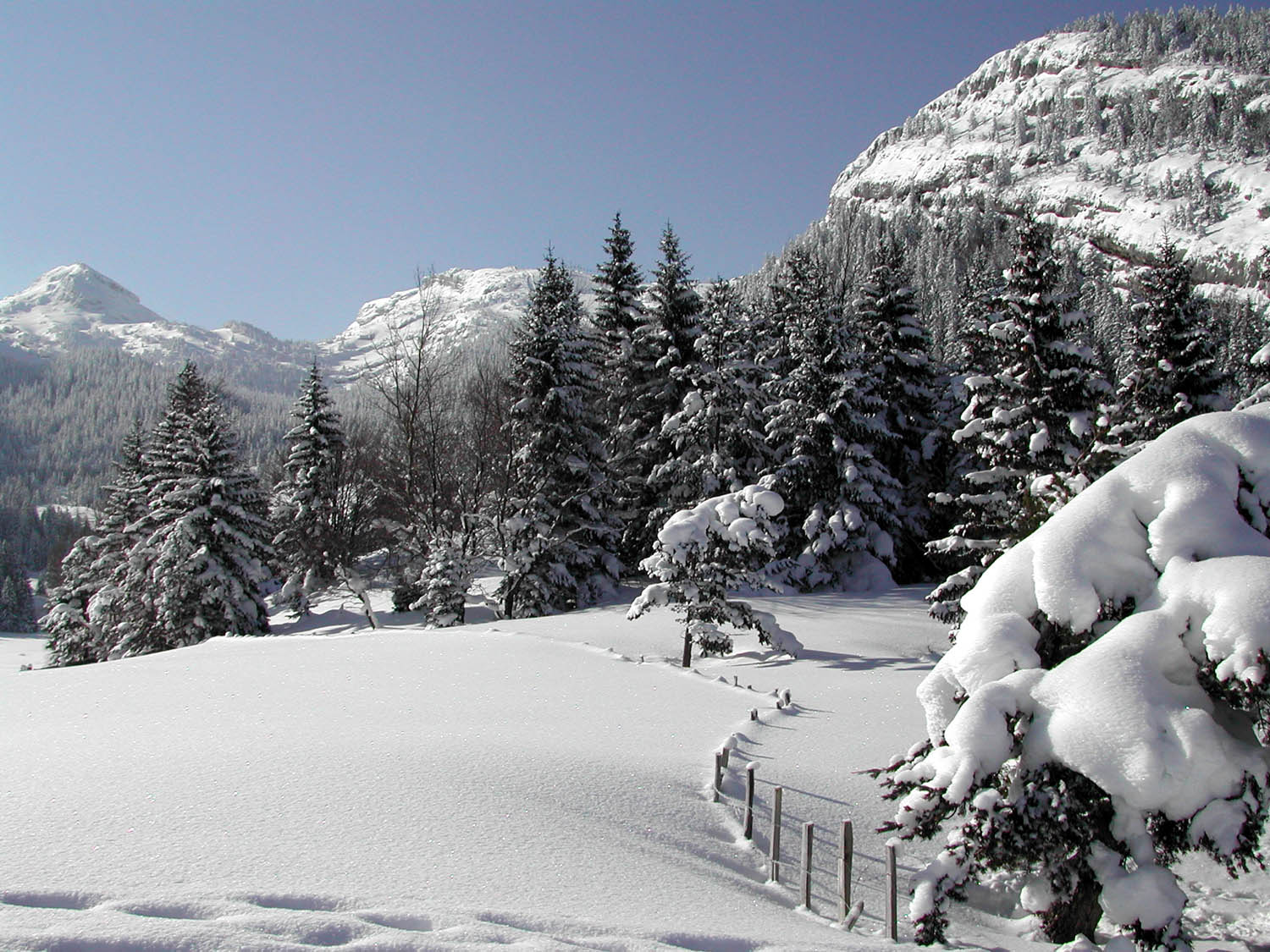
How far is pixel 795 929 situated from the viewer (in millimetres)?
6324

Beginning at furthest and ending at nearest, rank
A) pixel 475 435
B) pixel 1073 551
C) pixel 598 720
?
Answer: 1. pixel 475 435
2. pixel 598 720
3. pixel 1073 551

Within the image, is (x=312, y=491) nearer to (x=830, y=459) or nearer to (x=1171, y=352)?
(x=830, y=459)

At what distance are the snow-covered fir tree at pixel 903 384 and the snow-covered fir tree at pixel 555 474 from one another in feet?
37.9

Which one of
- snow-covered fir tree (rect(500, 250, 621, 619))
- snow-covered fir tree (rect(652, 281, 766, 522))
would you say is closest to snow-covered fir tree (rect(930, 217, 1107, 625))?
snow-covered fir tree (rect(652, 281, 766, 522))

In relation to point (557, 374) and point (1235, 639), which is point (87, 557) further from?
point (1235, 639)

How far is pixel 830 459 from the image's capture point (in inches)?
1063

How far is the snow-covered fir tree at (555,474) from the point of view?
25688 mm

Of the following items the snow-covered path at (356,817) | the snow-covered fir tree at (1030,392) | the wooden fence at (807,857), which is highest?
the snow-covered fir tree at (1030,392)

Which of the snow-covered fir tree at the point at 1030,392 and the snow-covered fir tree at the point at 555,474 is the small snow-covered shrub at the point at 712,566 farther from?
the snow-covered fir tree at the point at 555,474

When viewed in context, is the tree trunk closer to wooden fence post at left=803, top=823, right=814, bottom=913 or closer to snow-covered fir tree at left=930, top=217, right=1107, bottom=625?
wooden fence post at left=803, top=823, right=814, bottom=913

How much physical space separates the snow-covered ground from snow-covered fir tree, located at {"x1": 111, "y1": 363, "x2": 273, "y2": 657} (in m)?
11.7

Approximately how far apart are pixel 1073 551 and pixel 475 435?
2518cm

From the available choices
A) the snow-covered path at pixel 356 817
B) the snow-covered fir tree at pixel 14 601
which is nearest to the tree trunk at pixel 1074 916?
the snow-covered path at pixel 356 817

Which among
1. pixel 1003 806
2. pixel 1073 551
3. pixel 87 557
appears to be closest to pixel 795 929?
pixel 1003 806
